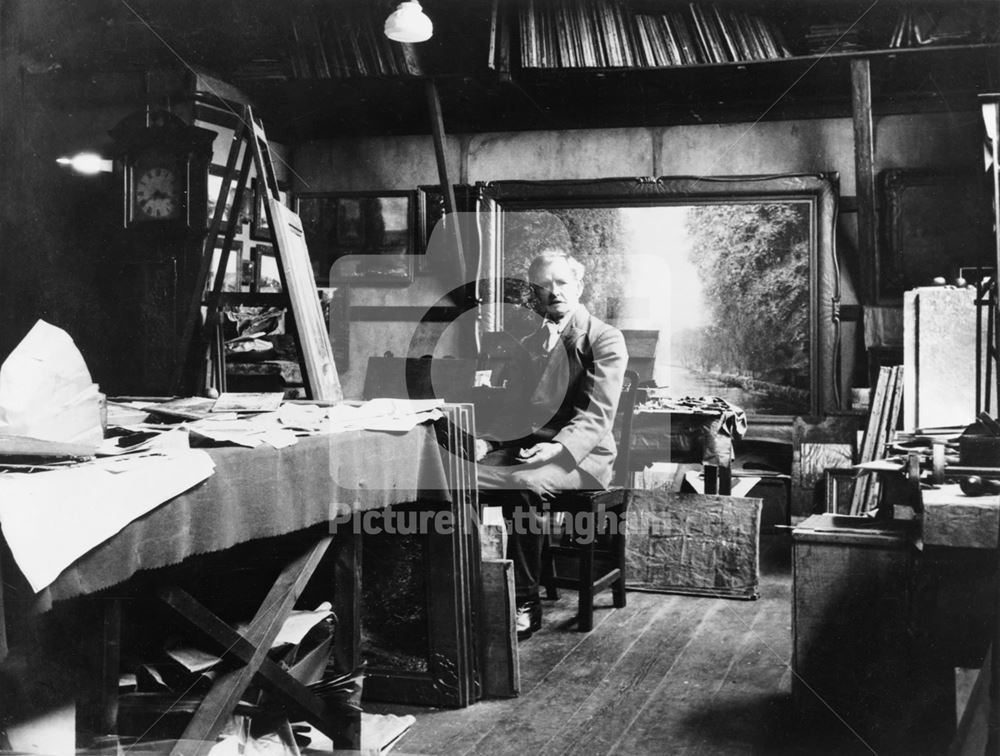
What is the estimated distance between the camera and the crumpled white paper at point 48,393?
5.38ft

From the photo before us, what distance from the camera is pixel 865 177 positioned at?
5789mm

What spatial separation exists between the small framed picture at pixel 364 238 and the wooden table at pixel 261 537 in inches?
170

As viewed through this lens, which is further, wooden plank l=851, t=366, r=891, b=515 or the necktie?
wooden plank l=851, t=366, r=891, b=515

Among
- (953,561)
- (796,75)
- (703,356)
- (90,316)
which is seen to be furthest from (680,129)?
(953,561)

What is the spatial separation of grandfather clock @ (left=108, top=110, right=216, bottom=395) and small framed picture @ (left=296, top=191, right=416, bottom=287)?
1.10 m

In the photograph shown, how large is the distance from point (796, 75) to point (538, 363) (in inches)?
119

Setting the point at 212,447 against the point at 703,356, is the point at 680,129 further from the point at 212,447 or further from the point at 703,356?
the point at 212,447

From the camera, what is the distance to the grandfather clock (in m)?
6.05

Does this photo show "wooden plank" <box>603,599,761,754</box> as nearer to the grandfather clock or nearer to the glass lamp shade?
the glass lamp shade

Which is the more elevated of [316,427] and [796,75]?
[796,75]

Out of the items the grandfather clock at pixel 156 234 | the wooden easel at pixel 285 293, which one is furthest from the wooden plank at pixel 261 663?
the grandfather clock at pixel 156 234

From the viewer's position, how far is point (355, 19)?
613 cm

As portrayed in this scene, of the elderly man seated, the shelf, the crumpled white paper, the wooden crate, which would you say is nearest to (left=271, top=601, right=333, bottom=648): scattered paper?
the crumpled white paper

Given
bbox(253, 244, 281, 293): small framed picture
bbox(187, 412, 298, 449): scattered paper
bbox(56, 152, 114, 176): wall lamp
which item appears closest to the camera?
bbox(187, 412, 298, 449): scattered paper
